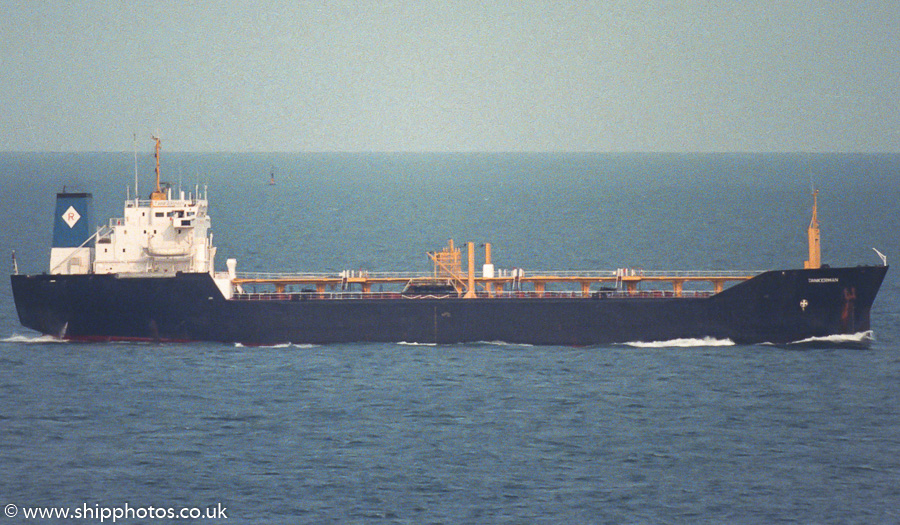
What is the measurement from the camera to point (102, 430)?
1667 inches

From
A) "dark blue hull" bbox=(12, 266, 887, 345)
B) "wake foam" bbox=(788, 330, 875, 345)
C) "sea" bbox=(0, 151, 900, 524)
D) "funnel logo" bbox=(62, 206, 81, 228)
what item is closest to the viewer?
"sea" bbox=(0, 151, 900, 524)

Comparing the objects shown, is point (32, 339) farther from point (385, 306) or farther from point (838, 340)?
point (838, 340)

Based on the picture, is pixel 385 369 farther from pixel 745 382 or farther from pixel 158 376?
pixel 745 382

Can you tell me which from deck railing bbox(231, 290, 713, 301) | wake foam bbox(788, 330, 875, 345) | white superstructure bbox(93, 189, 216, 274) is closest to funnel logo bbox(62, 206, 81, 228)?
white superstructure bbox(93, 189, 216, 274)

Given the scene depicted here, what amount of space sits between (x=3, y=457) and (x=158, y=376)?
9.93m

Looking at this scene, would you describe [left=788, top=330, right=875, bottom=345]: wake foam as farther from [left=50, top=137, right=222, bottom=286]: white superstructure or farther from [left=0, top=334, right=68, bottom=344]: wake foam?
[left=0, top=334, right=68, bottom=344]: wake foam

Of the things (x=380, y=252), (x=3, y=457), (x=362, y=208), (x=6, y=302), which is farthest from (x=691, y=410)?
(x=362, y=208)

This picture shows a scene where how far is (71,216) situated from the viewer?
5488 cm

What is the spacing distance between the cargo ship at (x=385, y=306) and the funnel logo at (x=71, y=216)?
0.20ft

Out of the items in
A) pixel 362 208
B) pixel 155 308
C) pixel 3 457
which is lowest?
pixel 3 457

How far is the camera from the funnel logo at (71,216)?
5475cm

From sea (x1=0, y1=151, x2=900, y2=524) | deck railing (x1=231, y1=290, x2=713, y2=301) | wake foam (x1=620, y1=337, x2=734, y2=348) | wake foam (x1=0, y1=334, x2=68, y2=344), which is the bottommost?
sea (x1=0, y1=151, x2=900, y2=524)

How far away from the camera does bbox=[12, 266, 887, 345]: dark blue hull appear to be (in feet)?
173

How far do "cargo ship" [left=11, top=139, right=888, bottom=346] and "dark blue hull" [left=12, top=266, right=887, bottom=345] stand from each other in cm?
4
